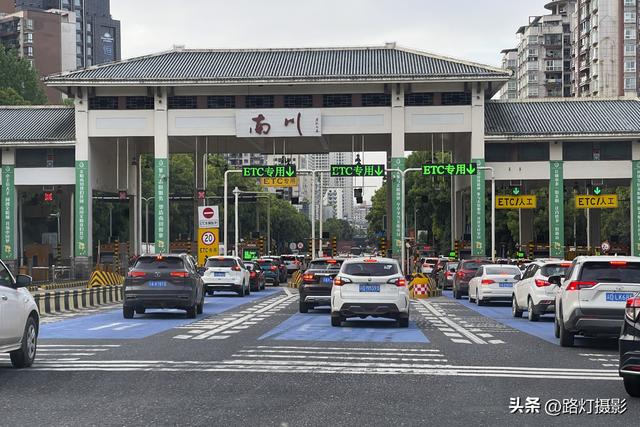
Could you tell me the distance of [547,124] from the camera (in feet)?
213

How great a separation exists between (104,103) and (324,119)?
521 inches

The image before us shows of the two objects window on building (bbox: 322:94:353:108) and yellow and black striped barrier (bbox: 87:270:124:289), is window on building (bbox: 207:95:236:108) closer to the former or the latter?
window on building (bbox: 322:94:353:108)

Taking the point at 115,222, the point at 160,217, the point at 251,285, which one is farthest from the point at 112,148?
the point at 115,222

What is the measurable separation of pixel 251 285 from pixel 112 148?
2397cm

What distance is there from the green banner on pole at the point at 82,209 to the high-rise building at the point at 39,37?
78.9m

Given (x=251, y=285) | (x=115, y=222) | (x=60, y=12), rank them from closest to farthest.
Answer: (x=251, y=285) < (x=115, y=222) < (x=60, y=12)

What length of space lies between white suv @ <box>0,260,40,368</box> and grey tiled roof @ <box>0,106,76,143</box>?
52.0 m

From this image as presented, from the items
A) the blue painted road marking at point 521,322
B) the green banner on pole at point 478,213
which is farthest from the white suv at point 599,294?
the green banner on pole at point 478,213

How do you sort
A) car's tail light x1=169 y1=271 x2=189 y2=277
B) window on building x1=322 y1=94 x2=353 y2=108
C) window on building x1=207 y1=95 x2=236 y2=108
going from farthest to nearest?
window on building x1=207 y1=95 x2=236 y2=108, window on building x1=322 y1=94 x2=353 y2=108, car's tail light x1=169 y1=271 x2=189 y2=277

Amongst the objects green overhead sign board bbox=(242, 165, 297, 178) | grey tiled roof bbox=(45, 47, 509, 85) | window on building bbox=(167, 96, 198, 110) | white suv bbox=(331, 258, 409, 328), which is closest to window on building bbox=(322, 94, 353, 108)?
grey tiled roof bbox=(45, 47, 509, 85)

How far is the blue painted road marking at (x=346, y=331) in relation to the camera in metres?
19.3

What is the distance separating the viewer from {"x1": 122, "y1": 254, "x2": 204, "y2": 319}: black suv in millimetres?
25453

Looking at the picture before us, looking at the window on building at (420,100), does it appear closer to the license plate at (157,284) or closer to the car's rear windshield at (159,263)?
the car's rear windshield at (159,263)

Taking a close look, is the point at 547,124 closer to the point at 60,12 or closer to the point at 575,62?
the point at 575,62
